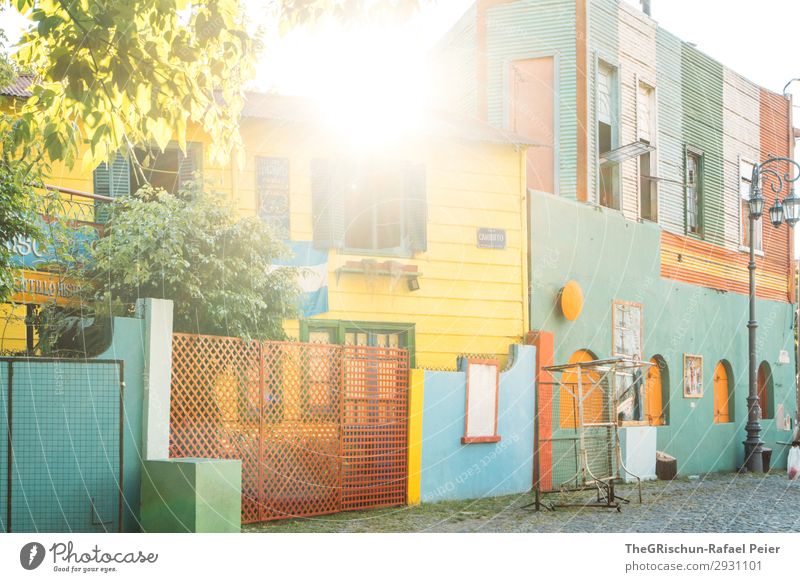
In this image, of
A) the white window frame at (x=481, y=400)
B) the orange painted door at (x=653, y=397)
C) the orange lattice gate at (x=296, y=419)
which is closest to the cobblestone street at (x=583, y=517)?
the orange lattice gate at (x=296, y=419)

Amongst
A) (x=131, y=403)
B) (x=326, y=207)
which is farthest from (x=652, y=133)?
(x=131, y=403)

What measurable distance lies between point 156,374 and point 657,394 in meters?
9.50

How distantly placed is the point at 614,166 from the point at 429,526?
735cm

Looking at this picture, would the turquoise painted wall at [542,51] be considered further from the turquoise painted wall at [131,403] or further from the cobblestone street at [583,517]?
the turquoise painted wall at [131,403]

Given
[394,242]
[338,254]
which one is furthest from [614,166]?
[338,254]

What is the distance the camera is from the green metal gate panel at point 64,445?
23.3ft

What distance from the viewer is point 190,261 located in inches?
341

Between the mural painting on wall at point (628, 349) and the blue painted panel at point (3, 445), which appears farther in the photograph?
the mural painting on wall at point (628, 349)

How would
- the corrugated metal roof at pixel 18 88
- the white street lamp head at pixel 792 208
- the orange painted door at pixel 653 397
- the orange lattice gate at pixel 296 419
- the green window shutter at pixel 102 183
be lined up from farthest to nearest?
the orange painted door at pixel 653 397, the white street lamp head at pixel 792 208, the green window shutter at pixel 102 183, the orange lattice gate at pixel 296 419, the corrugated metal roof at pixel 18 88

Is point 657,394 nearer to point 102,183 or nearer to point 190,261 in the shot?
point 190,261

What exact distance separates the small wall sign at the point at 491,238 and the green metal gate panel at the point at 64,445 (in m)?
5.59

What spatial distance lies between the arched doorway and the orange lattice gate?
10.0ft

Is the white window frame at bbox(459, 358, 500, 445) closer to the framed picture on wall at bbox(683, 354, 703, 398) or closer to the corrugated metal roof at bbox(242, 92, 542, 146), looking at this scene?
the corrugated metal roof at bbox(242, 92, 542, 146)
